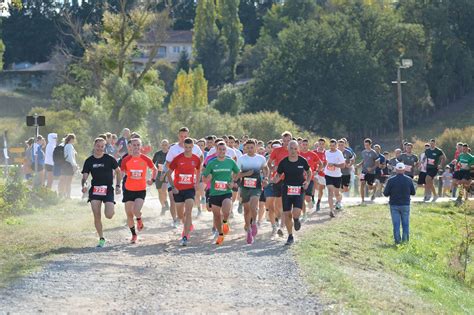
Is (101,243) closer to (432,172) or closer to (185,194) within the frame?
(185,194)

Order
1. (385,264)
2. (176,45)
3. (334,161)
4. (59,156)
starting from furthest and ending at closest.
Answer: (176,45) → (59,156) → (334,161) → (385,264)

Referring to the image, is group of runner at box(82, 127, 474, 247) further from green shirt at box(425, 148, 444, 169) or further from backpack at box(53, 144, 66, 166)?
green shirt at box(425, 148, 444, 169)

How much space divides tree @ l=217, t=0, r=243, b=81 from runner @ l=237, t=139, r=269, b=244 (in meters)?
86.2

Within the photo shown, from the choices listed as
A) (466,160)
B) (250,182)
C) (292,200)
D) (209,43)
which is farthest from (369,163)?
(209,43)

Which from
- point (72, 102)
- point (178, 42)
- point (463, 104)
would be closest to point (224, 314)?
point (72, 102)

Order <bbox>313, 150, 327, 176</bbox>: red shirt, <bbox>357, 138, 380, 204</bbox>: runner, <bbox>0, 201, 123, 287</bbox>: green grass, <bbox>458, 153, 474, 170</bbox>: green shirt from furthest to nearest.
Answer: <bbox>458, 153, 474, 170</bbox>: green shirt
<bbox>357, 138, 380, 204</bbox>: runner
<bbox>313, 150, 327, 176</bbox>: red shirt
<bbox>0, 201, 123, 287</bbox>: green grass

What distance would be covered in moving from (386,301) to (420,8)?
84.1 meters

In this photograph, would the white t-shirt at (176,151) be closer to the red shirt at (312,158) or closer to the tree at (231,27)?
the red shirt at (312,158)

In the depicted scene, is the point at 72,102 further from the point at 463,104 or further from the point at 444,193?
the point at 463,104

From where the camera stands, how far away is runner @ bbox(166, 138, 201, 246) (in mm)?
17625

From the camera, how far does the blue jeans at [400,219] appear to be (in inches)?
834

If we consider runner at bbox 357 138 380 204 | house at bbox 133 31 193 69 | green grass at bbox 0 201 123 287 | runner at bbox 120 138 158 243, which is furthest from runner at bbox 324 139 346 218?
house at bbox 133 31 193 69

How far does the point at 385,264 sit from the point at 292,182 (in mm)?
2606

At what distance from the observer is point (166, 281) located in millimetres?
13734
